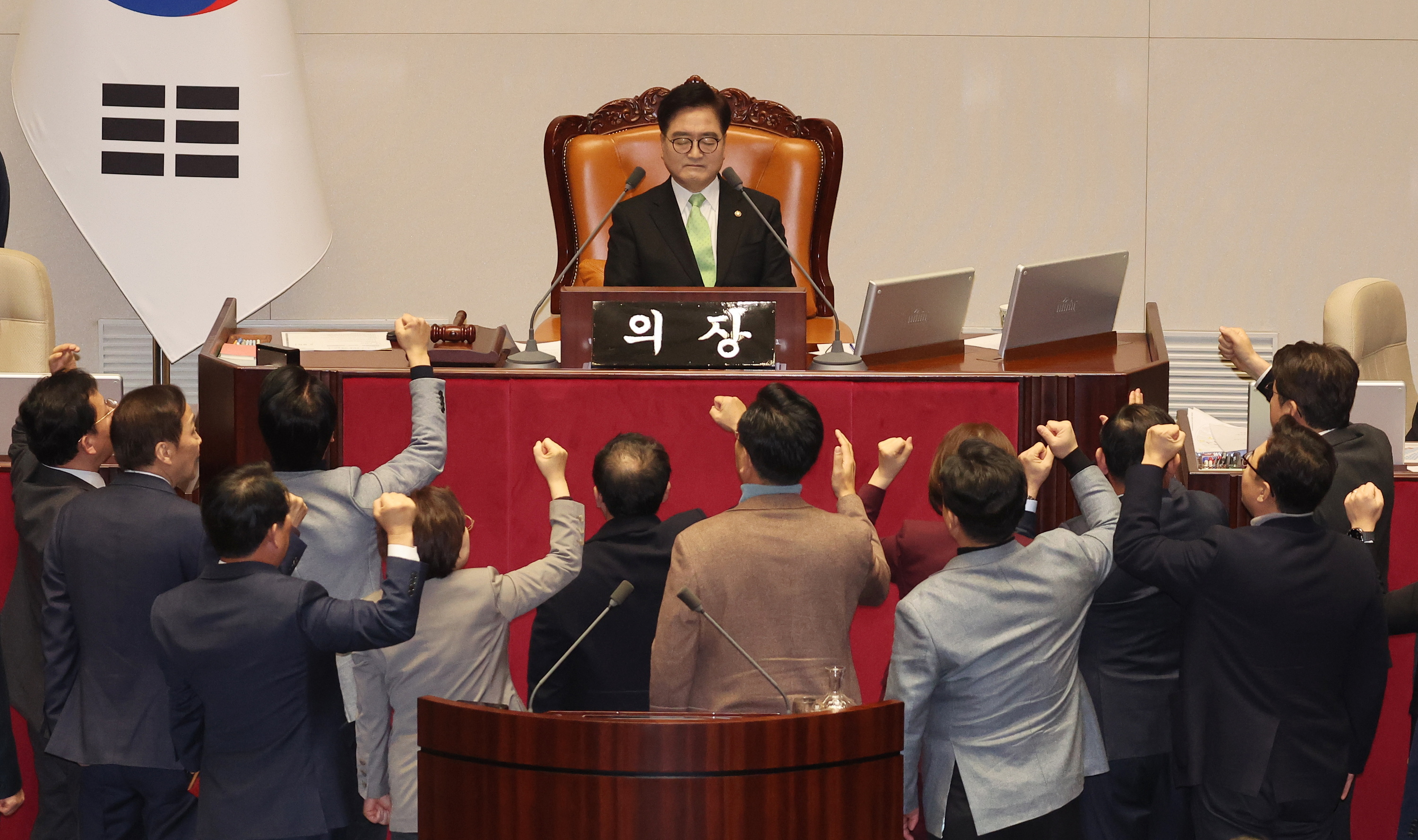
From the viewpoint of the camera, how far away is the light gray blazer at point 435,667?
2.70m

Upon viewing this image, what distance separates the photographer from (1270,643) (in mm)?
2803

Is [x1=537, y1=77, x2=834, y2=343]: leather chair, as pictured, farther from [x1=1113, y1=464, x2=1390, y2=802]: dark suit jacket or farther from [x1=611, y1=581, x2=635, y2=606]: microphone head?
[x1=611, y1=581, x2=635, y2=606]: microphone head

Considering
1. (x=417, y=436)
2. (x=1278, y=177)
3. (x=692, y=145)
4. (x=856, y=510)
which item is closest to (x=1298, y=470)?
(x=856, y=510)

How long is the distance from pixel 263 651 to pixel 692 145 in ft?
6.83

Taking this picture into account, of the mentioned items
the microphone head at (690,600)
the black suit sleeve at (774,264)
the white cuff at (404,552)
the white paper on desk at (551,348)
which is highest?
the black suit sleeve at (774,264)

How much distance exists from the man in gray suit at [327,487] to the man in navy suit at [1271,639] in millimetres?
1460

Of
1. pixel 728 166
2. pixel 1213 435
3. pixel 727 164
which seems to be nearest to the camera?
pixel 1213 435

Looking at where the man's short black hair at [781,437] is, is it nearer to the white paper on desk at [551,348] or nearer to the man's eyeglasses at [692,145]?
the white paper on desk at [551,348]

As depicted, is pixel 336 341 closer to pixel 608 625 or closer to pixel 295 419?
pixel 295 419

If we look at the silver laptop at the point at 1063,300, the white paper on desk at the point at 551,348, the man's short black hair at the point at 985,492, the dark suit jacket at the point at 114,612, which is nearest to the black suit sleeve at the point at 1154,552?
the man's short black hair at the point at 985,492

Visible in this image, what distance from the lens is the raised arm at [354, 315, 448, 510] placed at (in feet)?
9.77

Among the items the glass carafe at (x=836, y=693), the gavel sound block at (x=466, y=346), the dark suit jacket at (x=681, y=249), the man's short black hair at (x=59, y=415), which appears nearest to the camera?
the glass carafe at (x=836, y=693)

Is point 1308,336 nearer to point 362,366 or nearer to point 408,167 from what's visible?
point 408,167

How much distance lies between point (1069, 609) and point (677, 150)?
6.46ft
